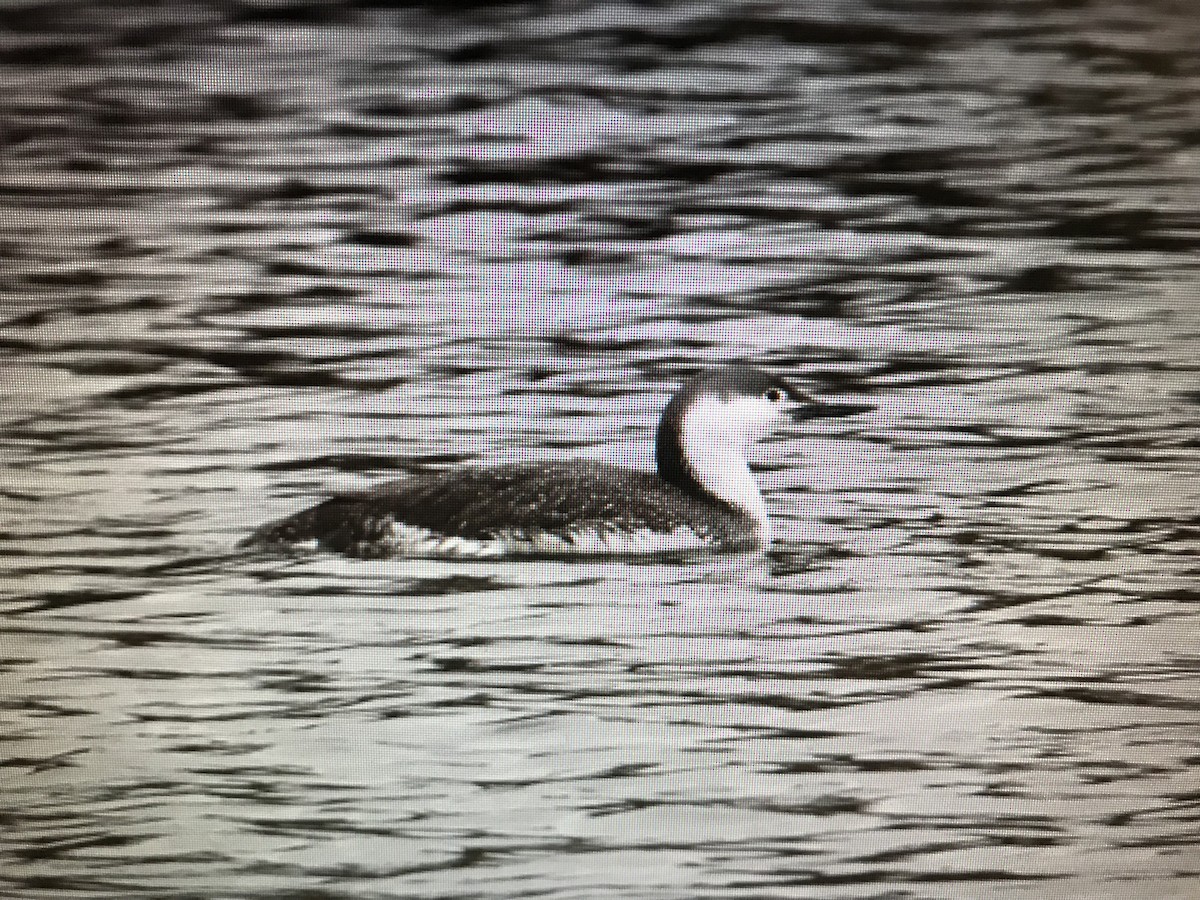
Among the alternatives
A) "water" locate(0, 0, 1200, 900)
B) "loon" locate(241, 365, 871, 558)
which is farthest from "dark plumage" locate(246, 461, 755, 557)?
"water" locate(0, 0, 1200, 900)

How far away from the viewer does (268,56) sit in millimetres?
27891

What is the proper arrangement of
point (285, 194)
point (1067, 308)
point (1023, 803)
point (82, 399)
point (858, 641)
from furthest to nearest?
point (285, 194)
point (1067, 308)
point (82, 399)
point (858, 641)
point (1023, 803)

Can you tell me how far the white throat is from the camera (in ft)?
41.0

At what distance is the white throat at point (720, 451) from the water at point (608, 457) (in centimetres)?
32

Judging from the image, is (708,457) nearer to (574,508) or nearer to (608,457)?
(574,508)

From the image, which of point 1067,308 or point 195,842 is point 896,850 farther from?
point 1067,308

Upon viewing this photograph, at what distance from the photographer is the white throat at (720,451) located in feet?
41.0

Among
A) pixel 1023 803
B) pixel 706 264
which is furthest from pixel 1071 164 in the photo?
pixel 1023 803

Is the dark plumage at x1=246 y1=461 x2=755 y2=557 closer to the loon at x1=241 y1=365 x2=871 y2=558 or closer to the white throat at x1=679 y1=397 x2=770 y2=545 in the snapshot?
the loon at x1=241 y1=365 x2=871 y2=558

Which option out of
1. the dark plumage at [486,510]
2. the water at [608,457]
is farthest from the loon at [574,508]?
the water at [608,457]

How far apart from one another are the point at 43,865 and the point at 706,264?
10406 millimetres

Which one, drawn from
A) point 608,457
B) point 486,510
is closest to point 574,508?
point 486,510

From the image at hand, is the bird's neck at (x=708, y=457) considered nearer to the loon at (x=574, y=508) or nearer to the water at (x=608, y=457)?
the loon at (x=574, y=508)

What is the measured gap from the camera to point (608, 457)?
548 inches
